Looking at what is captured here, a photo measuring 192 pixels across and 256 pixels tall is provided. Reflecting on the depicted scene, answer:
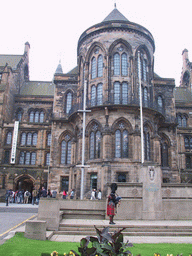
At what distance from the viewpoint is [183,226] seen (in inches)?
449

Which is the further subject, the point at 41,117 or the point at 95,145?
the point at 41,117

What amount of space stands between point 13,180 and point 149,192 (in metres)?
28.2

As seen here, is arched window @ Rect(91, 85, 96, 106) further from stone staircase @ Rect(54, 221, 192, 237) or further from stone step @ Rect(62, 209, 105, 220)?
stone staircase @ Rect(54, 221, 192, 237)

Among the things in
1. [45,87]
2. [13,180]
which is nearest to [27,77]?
[45,87]

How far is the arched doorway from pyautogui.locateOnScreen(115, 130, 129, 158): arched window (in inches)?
687

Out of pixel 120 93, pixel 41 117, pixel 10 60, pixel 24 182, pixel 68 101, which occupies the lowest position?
pixel 24 182

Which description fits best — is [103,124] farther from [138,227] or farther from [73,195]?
[138,227]

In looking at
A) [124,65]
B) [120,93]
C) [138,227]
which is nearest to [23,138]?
[120,93]

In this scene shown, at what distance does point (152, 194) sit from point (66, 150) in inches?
811

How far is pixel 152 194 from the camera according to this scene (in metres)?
14.7

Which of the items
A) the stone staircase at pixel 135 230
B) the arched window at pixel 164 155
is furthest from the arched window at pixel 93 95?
the stone staircase at pixel 135 230

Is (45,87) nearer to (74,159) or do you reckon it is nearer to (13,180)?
(13,180)

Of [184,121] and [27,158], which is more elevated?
[184,121]

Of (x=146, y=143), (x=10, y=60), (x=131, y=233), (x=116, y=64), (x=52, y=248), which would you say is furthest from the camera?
(x=10, y=60)
